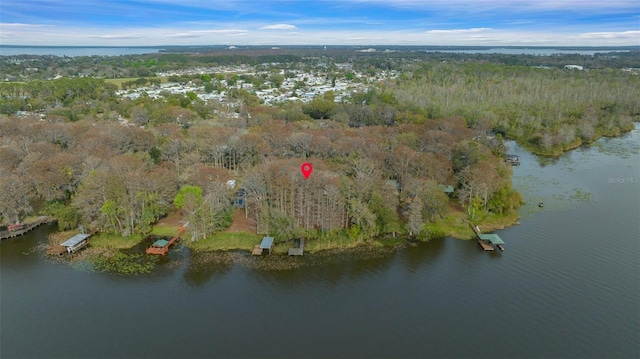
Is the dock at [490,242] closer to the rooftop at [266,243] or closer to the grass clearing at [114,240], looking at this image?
the rooftop at [266,243]

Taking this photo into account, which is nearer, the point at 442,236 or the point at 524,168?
the point at 442,236

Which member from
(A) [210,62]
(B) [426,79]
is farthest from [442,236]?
(A) [210,62]

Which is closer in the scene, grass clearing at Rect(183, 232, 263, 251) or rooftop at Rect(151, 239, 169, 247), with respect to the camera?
rooftop at Rect(151, 239, 169, 247)

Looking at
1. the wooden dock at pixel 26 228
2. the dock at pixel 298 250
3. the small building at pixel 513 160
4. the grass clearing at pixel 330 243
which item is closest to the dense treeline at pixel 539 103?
the small building at pixel 513 160

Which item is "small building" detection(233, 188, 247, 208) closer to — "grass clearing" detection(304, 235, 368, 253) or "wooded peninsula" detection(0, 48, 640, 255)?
"wooded peninsula" detection(0, 48, 640, 255)

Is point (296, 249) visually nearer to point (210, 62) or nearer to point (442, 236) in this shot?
point (442, 236)

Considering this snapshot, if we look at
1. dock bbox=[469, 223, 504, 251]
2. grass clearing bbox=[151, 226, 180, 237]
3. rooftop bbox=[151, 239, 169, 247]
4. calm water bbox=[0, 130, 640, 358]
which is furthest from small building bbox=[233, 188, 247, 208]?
dock bbox=[469, 223, 504, 251]

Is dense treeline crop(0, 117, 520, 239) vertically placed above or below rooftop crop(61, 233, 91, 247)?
above

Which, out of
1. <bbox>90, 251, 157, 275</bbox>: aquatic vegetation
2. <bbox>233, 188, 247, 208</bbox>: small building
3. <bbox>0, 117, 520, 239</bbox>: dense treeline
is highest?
<bbox>0, 117, 520, 239</bbox>: dense treeline
